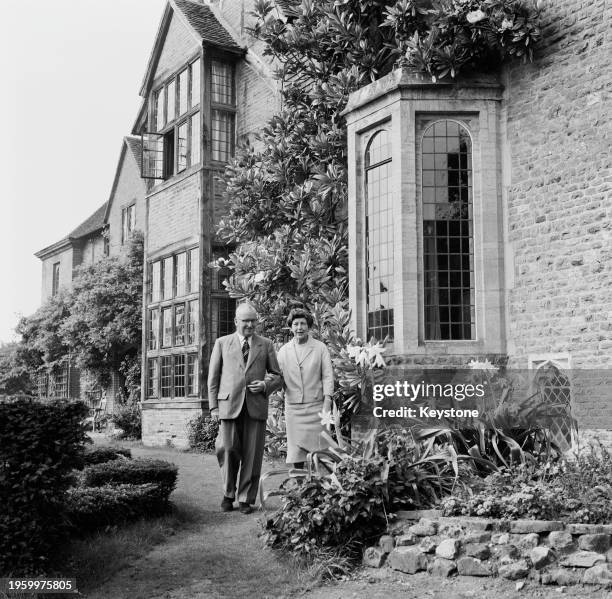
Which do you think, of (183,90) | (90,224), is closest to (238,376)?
(183,90)

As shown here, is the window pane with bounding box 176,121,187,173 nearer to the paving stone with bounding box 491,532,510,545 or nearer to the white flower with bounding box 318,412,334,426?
the white flower with bounding box 318,412,334,426

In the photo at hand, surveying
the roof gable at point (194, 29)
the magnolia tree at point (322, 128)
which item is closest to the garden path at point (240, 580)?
the magnolia tree at point (322, 128)

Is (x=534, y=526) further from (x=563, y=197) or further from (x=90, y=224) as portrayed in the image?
(x=90, y=224)

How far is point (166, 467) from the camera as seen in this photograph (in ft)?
30.8

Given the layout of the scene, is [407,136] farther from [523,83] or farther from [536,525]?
[536,525]

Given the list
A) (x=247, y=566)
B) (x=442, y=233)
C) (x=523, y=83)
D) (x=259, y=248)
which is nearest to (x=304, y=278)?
(x=259, y=248)

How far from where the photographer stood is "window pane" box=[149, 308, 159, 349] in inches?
832

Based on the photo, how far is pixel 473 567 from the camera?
251 inches

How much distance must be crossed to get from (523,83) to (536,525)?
709 cm

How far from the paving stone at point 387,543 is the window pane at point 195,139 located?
14.0 meters

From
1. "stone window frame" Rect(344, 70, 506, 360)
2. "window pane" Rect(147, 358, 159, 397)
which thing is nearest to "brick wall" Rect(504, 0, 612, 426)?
"stone window frame" Rect(344, 70, 506, 360)

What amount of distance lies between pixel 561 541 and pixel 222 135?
15.0 m

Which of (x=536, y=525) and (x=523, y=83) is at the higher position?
(x=523, y=83)

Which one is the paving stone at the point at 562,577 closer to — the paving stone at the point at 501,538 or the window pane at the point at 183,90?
the paving stone at the point at 501,538
